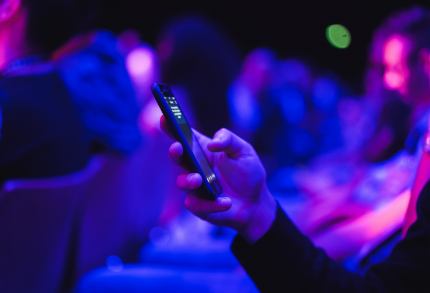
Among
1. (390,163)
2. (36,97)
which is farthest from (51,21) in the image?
(390,163)

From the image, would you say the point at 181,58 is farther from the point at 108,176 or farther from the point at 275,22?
the point at 275,22

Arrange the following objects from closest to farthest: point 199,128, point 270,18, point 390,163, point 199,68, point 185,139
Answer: point 185,139 < point 390,163 < point 199,68 < point 199,128 < point 270,18

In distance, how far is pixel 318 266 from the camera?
0.68 meters

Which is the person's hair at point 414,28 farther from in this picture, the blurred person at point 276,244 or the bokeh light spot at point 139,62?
the bokeh light spot at point 139,62

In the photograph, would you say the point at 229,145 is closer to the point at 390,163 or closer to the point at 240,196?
the point at 240,196

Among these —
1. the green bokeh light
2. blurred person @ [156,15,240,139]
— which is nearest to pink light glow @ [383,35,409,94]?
blurred person @ [156,15,240,139]

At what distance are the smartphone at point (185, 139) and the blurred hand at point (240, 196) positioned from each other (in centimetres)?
3

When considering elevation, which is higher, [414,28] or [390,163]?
[414,28]

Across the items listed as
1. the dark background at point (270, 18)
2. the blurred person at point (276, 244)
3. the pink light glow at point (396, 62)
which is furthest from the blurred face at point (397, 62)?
the dark background at point (270, 18)

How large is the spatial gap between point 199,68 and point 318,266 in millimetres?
1534

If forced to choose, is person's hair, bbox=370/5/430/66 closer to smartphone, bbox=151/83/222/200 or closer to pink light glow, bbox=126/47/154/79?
smartphone, bbox=151/83/222/200

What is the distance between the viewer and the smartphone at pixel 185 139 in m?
0.63

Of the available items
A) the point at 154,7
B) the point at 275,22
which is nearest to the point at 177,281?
the point at 154,7

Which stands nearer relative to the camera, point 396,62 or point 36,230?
point 36,230
